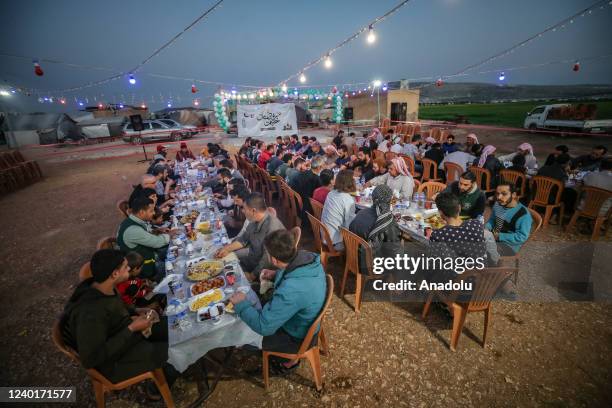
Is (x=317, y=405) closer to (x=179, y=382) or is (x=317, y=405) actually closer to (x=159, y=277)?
(x=179, y=382)

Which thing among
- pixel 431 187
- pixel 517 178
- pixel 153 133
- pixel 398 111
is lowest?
pixel 517 178

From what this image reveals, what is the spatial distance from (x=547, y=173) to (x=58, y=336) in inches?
313

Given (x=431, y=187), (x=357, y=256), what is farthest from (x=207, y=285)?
(x=431, y=187)

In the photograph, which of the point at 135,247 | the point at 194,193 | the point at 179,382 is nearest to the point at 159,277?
the point at 135,247

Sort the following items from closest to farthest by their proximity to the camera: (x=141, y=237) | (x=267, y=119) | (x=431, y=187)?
(x=141, y=237) < (x=431, y=187) < (x=267, y=119)

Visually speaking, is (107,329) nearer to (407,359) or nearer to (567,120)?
(407,359)

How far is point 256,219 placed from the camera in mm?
3459

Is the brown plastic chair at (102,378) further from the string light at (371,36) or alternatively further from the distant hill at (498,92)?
the distant hill at (498,92)

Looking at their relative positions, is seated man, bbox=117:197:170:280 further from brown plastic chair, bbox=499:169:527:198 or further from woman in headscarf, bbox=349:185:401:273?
brown plastic chair, bbox=499:169:527:198

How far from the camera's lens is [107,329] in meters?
2.18

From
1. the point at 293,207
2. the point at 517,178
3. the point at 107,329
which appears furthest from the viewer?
the point at 517,178

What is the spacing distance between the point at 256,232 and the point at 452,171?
6214mm

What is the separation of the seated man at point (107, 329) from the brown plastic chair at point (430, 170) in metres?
7.73

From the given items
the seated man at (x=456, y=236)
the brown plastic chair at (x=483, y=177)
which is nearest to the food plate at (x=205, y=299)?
the seated man at (x=456, y=236)
